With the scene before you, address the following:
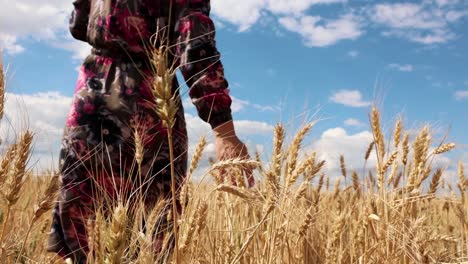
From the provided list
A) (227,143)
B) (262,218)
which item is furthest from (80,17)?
(262,218)

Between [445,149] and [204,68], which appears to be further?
[445,149]

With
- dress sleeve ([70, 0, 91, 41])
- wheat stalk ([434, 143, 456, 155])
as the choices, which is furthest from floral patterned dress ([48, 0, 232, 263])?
wheat stalk ([434, 143, 456, 155])

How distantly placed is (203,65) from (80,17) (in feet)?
2.04

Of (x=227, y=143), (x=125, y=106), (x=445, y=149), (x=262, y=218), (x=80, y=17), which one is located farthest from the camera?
(x=80, y=17)

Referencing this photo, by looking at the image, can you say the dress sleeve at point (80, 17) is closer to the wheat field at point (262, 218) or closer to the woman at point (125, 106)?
the woman at point (125, 106)

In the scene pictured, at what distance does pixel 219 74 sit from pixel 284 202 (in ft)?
1.87

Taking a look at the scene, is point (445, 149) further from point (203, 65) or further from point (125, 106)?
point (125, 106)

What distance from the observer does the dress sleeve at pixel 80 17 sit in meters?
2.17

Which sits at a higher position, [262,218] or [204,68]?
[204,68]

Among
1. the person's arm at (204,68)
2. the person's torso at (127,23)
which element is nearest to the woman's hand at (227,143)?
the person's arm at (204,68)

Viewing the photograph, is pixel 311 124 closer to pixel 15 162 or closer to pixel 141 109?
pixel 141 109

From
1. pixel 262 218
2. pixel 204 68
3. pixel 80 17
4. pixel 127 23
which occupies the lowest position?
pixel 262 218

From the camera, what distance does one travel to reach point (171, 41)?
6.57 ft

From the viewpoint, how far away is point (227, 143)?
1.73 metres
